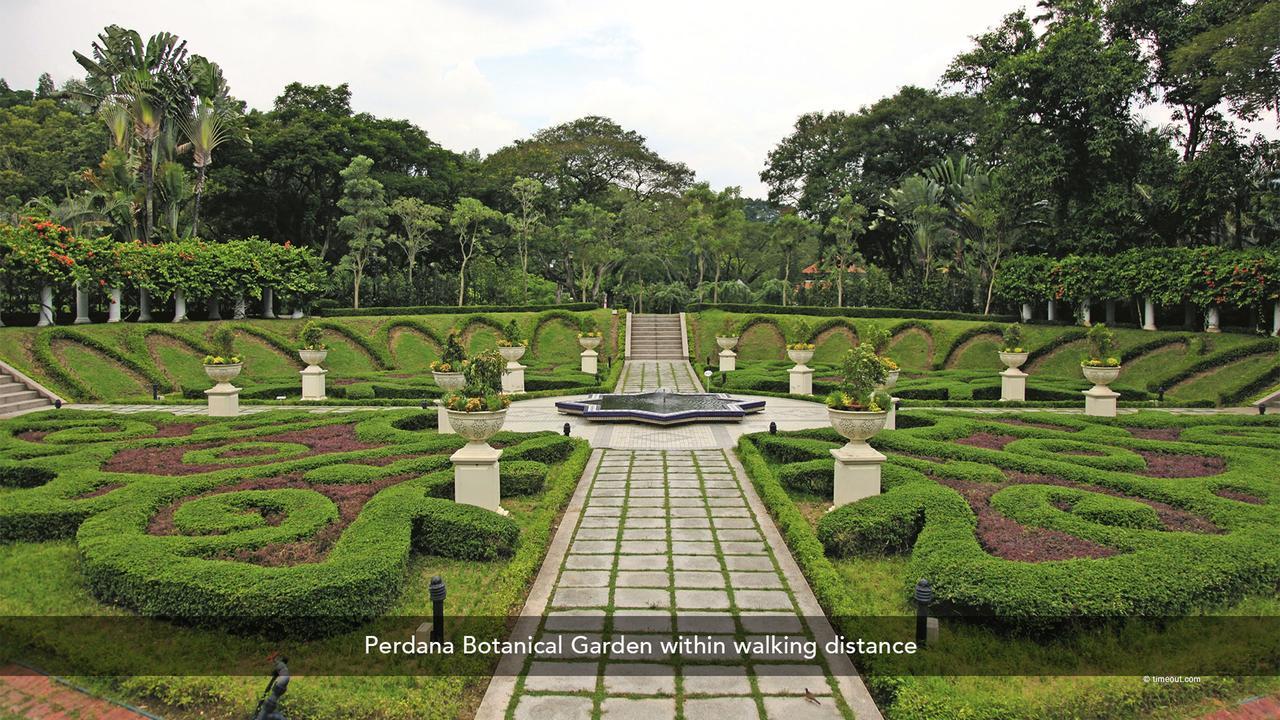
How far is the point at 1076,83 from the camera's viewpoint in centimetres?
2600

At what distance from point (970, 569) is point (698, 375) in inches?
829

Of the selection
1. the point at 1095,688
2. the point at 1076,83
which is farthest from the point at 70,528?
the point at 1076,83

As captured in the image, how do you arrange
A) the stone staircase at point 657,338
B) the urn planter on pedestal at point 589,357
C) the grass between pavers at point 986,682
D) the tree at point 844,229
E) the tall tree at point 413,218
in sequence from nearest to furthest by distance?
the grass between pavers at point 986,682, the urn planter on pedestal at point 589,357, the stone staircase at point 657,338, the tall tree at point 413,218, the tree at point 844,229

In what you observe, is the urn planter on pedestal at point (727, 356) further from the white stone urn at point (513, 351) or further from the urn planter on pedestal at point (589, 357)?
the white stone urn at point (513, 351)

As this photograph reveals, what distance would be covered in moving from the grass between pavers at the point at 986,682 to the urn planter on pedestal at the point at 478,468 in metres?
4.26

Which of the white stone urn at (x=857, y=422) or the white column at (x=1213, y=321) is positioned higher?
the white column at (x=1213, y=321)

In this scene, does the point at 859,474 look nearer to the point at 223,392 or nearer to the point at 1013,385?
the point at 1013,385

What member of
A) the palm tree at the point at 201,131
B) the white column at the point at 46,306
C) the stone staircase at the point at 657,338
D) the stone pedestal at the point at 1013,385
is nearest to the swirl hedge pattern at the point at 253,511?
the white column at the point at 46,306

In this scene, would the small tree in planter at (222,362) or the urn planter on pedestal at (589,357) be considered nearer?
the small tree in planter at (222,362)

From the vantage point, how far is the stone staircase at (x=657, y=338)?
3366 cm

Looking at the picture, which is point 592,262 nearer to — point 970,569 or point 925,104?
point 925,104

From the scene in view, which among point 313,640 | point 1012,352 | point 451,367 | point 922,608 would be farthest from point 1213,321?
point 313,640

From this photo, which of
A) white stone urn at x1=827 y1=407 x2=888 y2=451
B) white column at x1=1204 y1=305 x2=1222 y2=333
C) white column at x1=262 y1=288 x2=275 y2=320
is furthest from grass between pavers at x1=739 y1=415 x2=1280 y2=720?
white column at x1=262 y1=288 x2=275 y2=320

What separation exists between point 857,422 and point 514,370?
14.1 meters
